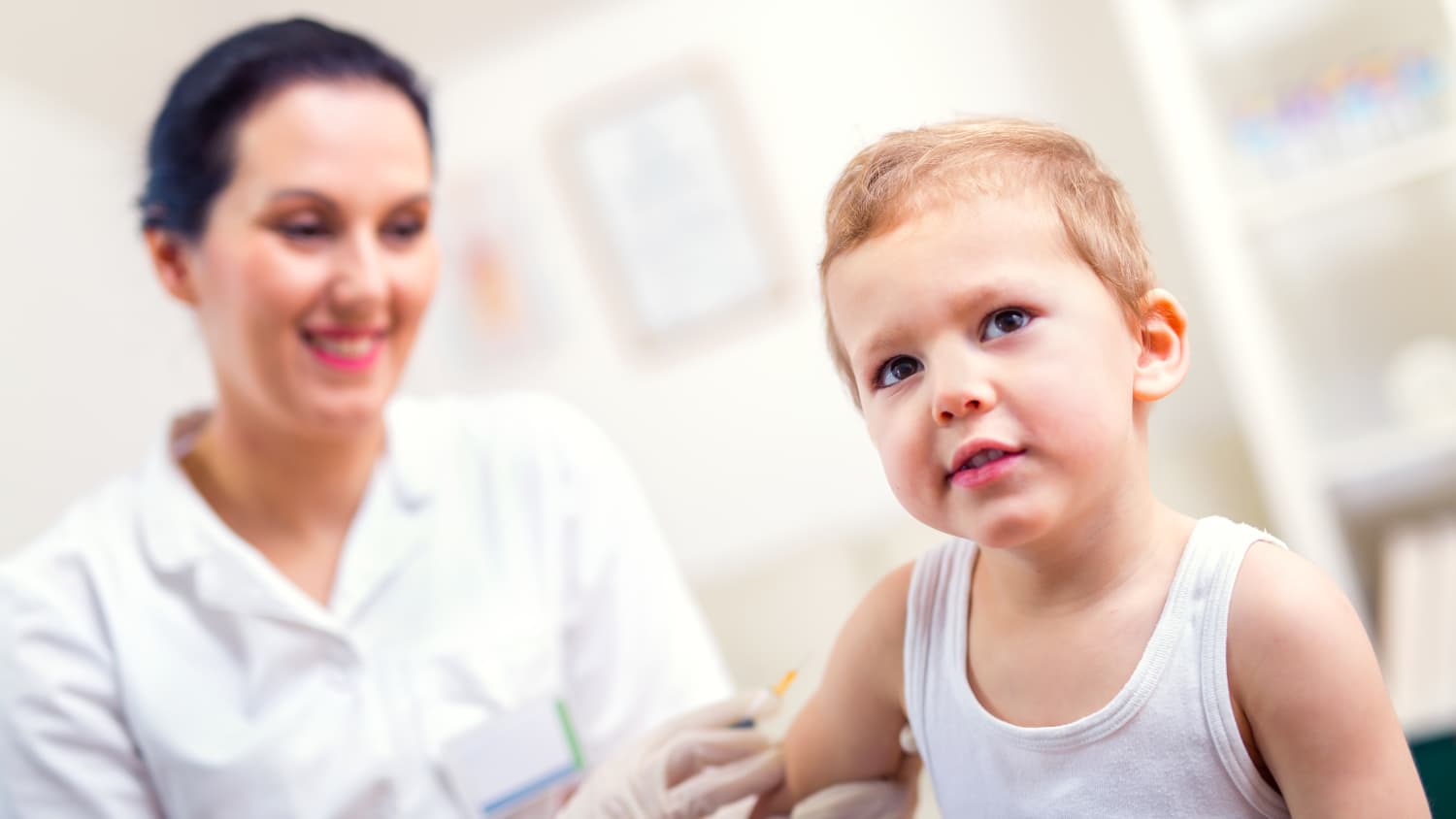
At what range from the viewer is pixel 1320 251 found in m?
Result: 2.08

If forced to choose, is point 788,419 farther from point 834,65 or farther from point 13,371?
point 13,371

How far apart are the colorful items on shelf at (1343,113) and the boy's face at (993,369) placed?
1.59 m

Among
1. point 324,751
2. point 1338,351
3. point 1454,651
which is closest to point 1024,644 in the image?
point 324,751

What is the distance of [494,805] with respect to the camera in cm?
98

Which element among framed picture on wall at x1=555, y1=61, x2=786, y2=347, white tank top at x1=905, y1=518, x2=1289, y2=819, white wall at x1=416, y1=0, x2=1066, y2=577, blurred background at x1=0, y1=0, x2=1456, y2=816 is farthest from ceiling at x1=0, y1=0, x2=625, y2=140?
white tank top at x1=905, y1=518, x2=1289, y2=819

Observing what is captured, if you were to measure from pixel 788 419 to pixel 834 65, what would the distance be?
749mm

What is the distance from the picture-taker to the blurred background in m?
1.84

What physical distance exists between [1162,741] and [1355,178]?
163cm

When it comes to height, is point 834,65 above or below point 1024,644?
above

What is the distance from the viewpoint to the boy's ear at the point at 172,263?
3.49 ft

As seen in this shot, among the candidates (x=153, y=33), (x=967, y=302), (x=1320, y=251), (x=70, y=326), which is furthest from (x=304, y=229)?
(x=1320, y=251)

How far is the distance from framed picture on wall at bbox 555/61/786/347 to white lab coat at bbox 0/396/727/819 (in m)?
1.32

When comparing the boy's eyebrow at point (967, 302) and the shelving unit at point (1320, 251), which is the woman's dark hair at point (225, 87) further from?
the shelving unit at point (1320, 251)

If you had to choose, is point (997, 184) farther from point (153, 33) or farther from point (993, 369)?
point (153, 33)
